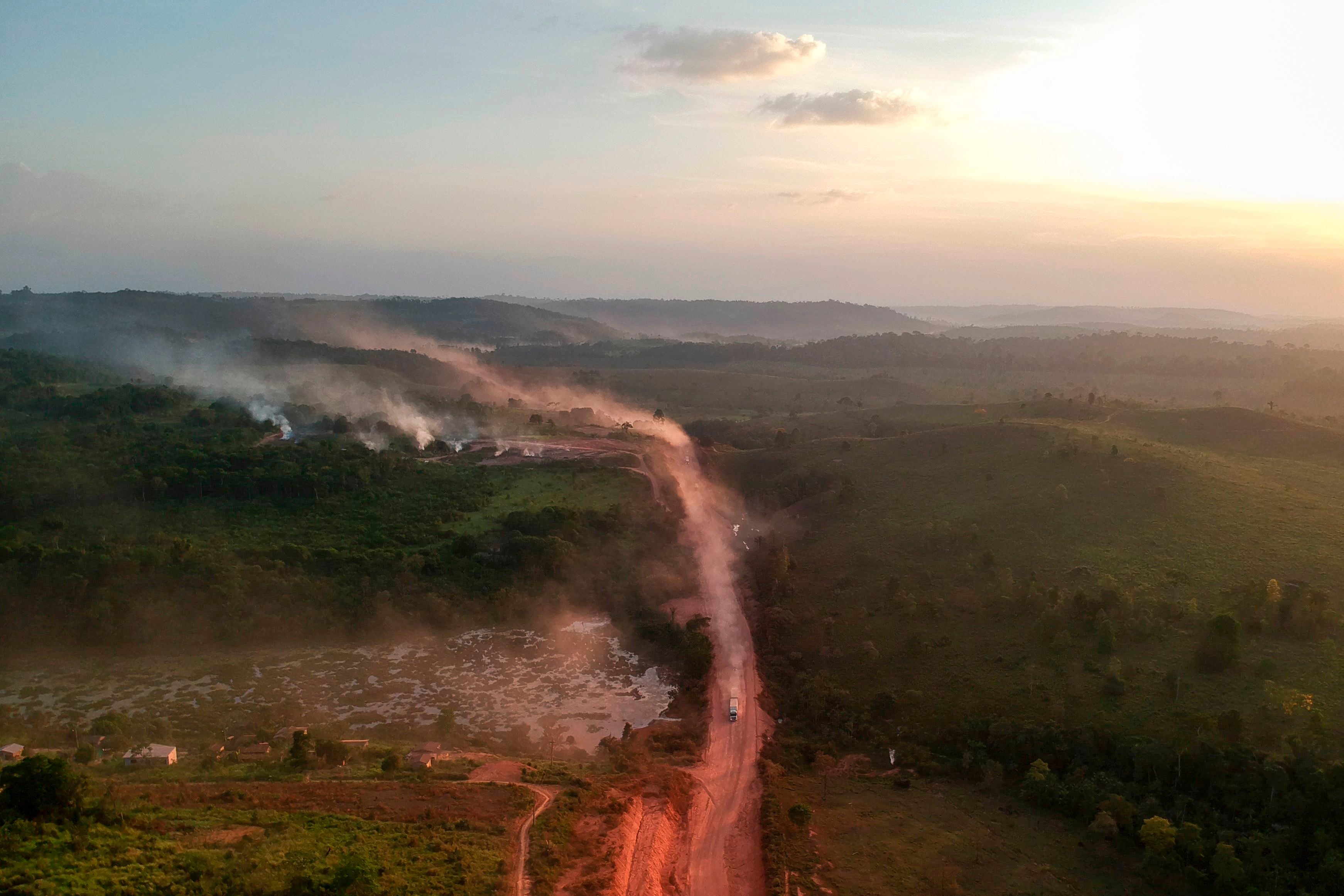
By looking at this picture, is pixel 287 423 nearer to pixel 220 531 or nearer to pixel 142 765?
pixel 220 531

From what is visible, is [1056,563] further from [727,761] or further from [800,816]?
[800,816]

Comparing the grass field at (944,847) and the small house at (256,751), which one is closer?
the grass field at (944,847)

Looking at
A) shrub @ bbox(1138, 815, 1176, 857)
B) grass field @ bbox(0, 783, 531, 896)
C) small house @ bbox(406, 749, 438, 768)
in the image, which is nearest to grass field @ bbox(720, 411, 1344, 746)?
shrub @ bbox(1138, 815, 1176, 857)

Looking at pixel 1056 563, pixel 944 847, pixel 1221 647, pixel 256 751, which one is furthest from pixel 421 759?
pixel 1056 563

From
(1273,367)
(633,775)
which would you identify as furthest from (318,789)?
(1273,367)

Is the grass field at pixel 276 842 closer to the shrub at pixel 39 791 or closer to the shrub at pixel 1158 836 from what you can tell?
the shrub at pixel 39 791

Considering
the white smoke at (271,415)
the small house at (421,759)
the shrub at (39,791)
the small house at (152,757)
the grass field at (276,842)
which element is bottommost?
the small house at (152,757)

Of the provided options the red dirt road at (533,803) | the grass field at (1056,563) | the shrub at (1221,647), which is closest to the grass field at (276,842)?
the red dirt road at (533,803)
